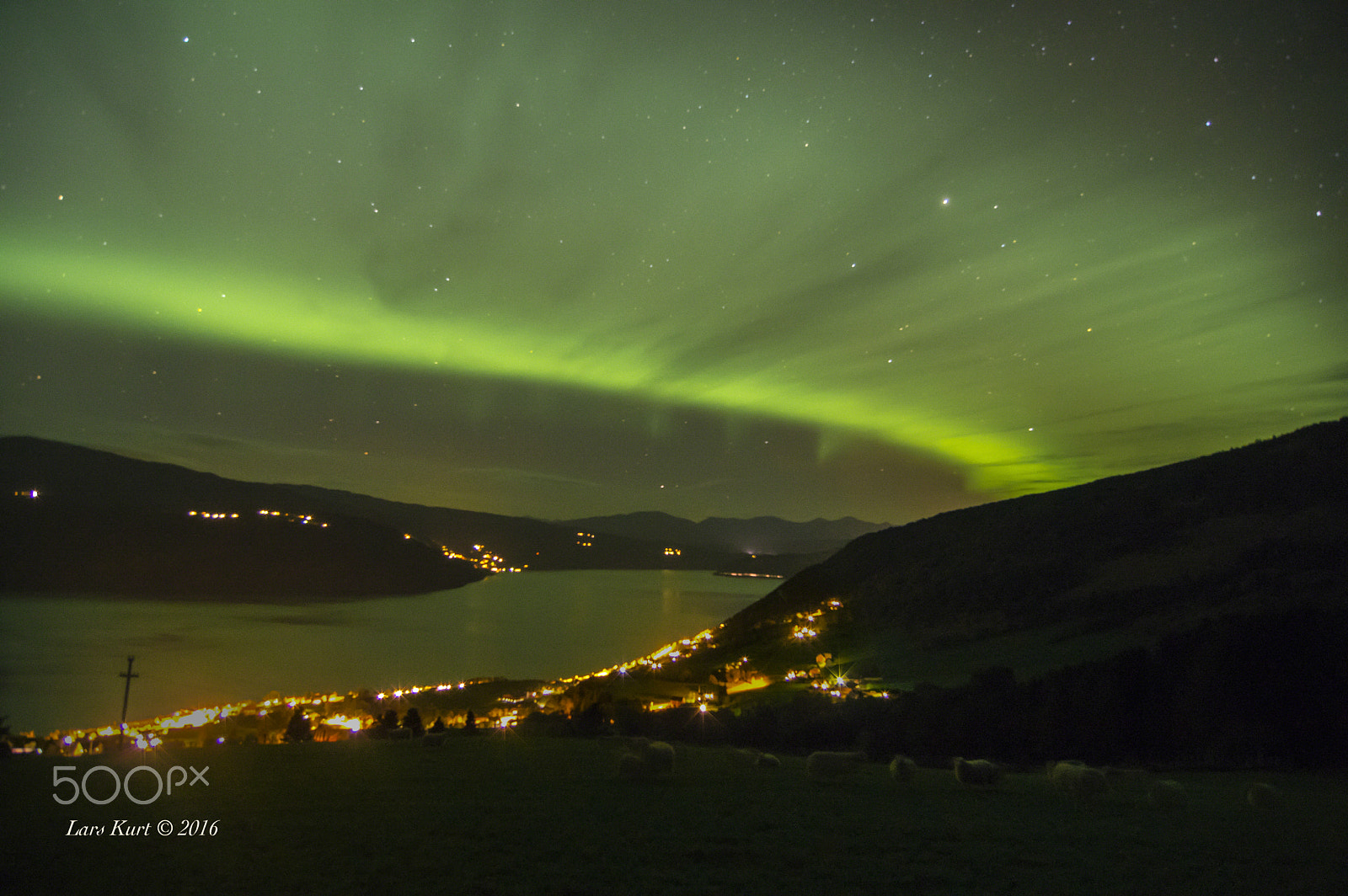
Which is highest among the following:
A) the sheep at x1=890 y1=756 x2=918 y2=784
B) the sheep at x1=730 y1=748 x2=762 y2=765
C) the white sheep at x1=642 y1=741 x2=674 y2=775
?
the white sheep at x1=642 y1=741 x2=674 y2=775

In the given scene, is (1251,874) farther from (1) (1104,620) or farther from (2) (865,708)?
(1) (1104,620)

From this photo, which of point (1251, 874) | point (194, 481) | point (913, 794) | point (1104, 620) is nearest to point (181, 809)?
point (913, 794)

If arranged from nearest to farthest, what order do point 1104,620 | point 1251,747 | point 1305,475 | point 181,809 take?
point 181,809 → point 1251,747 → point 1104,620 → point 1305,475

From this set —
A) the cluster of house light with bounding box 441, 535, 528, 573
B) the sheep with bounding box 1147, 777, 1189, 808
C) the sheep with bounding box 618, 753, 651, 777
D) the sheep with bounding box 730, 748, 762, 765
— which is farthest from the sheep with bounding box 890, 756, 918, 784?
the cluster of house light with bounding box 441, 535, 528, 573

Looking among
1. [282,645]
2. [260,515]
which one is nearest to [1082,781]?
[282,645]

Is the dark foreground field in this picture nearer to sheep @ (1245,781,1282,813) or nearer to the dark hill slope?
sheep @ (1245,781,1282,813)

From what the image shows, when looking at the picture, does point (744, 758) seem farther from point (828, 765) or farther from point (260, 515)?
point (260, 515)
